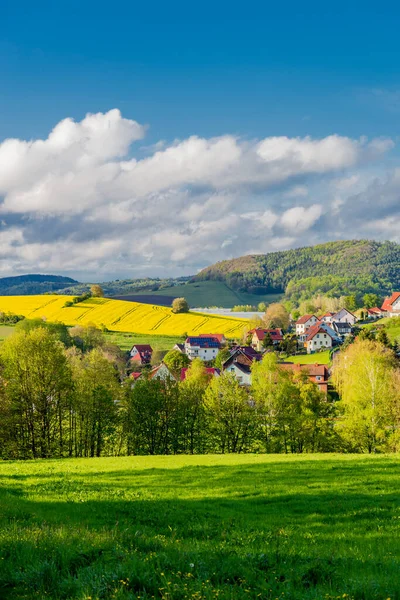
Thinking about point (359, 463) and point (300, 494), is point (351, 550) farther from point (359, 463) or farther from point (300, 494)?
point (359, 463)

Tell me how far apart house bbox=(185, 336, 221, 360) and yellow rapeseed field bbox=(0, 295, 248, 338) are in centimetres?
2838

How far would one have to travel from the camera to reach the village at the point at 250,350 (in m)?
96.1

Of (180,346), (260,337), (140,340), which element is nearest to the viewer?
(180,346)

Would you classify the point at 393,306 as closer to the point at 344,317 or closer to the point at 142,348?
the point at 344,317

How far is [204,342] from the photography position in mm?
134500

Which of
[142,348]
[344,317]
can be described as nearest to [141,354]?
[142,348]

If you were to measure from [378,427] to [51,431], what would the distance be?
32221 mm

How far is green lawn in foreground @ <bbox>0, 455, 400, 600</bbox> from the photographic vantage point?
22.9 ft

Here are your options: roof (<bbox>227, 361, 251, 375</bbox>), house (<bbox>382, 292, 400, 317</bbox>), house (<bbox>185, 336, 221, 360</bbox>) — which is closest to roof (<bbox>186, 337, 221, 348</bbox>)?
house (<bbox>185, 336, 221, 360</bbox>)

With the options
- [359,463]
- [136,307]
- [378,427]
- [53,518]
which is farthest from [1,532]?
[136,307]

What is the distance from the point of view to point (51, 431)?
1731 inches

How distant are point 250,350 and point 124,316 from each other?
6601cm

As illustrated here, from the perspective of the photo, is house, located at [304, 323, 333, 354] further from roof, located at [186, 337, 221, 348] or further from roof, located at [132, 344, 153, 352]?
roof, located at [132, 344, 153, 352]

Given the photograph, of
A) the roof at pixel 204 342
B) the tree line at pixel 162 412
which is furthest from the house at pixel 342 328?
the tree line at pixel 162 412
